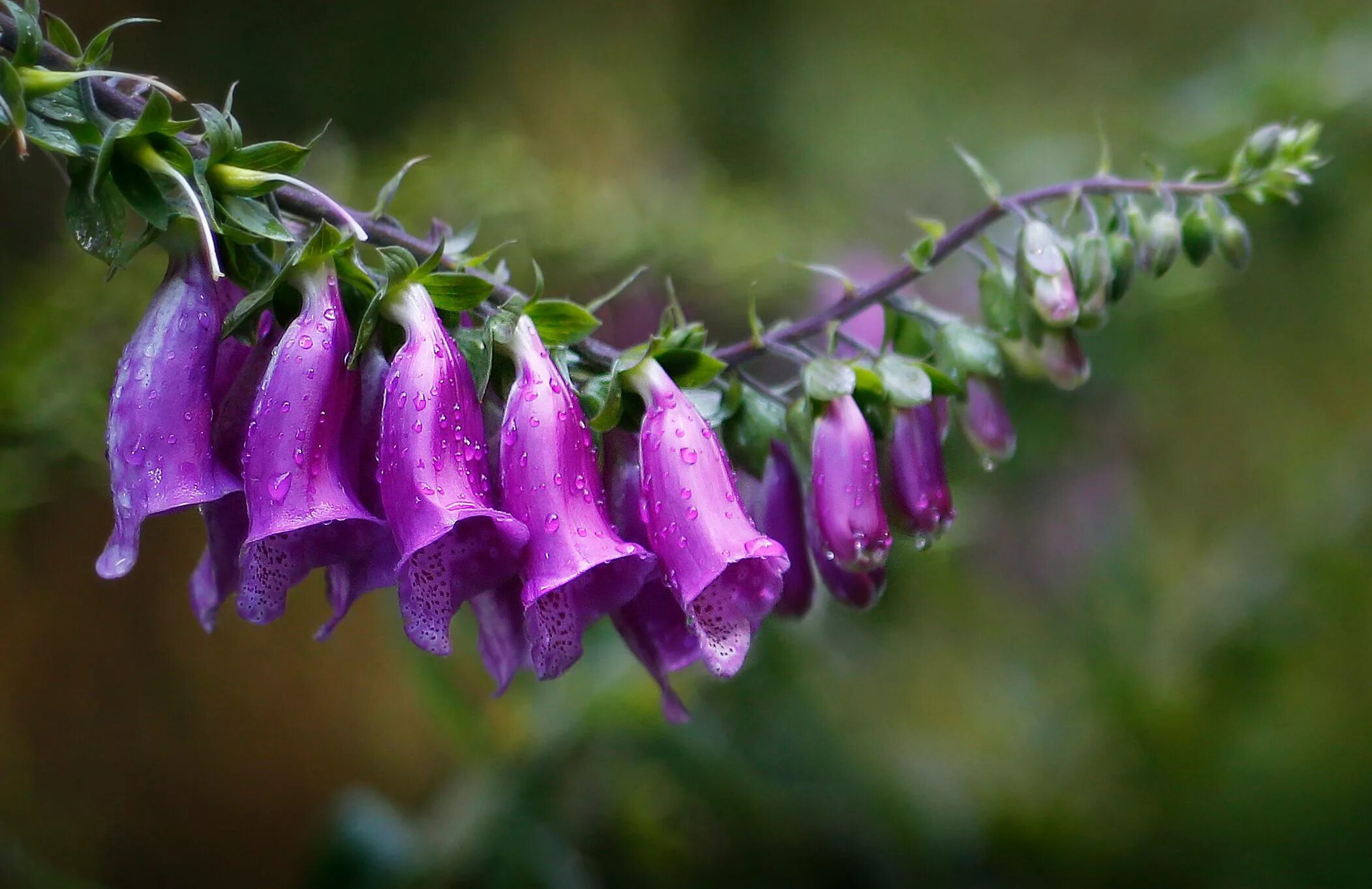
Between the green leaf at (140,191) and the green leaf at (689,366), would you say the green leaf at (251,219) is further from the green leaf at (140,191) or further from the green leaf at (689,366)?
the green leaf at (689,366)

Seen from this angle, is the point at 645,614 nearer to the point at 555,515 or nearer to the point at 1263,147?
the point at 555,515

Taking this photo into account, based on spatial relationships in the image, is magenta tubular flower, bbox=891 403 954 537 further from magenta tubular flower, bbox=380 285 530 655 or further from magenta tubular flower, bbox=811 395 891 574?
magenta tubular flower, bbox=380 285 530 655

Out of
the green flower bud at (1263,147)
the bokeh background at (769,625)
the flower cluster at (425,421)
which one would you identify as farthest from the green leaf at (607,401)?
the bokeh background at (769,625)

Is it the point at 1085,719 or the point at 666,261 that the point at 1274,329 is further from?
the point at 666,261

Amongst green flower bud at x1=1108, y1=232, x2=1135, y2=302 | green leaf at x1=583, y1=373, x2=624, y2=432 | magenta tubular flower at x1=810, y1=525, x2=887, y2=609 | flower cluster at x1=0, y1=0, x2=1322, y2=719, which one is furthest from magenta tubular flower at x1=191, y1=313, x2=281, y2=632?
green flower bud at x1=1108, y1=232, x2=1135, y2=302

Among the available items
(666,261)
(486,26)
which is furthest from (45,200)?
(486,26)
